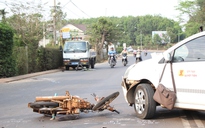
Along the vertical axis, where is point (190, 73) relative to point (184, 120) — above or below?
above

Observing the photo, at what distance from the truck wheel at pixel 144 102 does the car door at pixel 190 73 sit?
0.57 metres

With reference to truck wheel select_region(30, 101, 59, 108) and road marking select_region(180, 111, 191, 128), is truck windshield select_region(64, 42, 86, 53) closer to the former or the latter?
road marking select_region(180, 111, 191, 128)

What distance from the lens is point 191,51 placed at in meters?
7.10

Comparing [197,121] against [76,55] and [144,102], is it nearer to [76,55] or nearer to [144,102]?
[144,102]

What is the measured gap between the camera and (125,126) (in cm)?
706

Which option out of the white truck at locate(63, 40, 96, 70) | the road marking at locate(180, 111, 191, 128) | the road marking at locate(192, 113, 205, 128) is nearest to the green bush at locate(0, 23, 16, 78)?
the white truck at locate(63, 40, 96, 70)

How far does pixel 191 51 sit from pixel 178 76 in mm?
549

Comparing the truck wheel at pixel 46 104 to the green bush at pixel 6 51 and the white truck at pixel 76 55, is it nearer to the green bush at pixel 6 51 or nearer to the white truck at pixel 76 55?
the green bush at pixel 6 51

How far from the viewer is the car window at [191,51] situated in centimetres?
696

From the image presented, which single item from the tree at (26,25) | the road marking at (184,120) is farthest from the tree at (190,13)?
the road marking at (184,120)

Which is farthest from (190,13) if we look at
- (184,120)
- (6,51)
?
(184,120)

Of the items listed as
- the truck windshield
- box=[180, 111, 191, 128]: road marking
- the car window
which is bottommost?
box=[180, 111, 191, 128]: road marking

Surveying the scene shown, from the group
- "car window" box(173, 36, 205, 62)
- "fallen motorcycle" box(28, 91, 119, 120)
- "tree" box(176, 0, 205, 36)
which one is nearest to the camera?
"car window" box(173, 36, 205, 62)

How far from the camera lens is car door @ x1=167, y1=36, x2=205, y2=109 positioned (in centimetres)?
668
